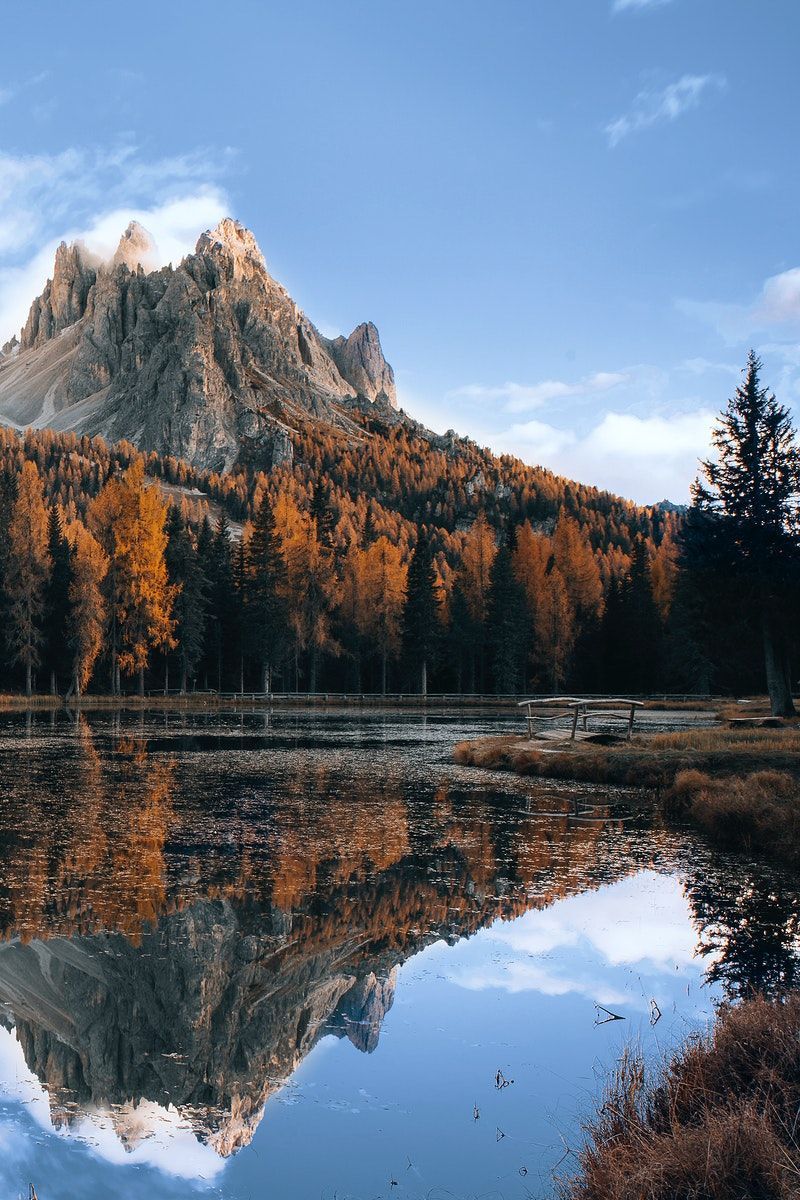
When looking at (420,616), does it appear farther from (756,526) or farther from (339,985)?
(339,985)

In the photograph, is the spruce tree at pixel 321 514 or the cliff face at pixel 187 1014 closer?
the cliff face at pixel 187 1014

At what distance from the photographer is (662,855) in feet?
53.2

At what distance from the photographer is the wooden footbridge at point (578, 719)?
112ft

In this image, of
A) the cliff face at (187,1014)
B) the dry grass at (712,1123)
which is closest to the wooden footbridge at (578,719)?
the cliff face at (187,1014)

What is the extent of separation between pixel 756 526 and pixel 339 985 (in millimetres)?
29547

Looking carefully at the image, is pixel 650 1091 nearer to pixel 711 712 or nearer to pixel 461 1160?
pixel 461 1160

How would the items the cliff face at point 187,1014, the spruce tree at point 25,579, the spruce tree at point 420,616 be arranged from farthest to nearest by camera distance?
the spruce tree at point 420,616 < the spruce tree at point 25,579 < the cliff face at point 187,1014

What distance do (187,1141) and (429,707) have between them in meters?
72.1

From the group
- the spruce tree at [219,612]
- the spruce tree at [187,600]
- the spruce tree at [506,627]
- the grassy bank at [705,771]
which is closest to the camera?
the grassy bank at [705,771]

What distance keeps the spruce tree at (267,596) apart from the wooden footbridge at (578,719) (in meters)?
23.2

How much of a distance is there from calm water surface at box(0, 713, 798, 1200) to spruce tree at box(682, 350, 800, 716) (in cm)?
1754

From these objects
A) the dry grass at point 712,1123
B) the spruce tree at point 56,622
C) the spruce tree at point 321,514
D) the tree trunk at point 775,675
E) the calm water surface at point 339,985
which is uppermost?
the spruce tree at point 321,514

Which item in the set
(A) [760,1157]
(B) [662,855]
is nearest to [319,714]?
(B) [662,855]

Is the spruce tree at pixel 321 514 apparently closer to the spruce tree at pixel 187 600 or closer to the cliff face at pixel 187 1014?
the spruce tree at pixel 187 600
